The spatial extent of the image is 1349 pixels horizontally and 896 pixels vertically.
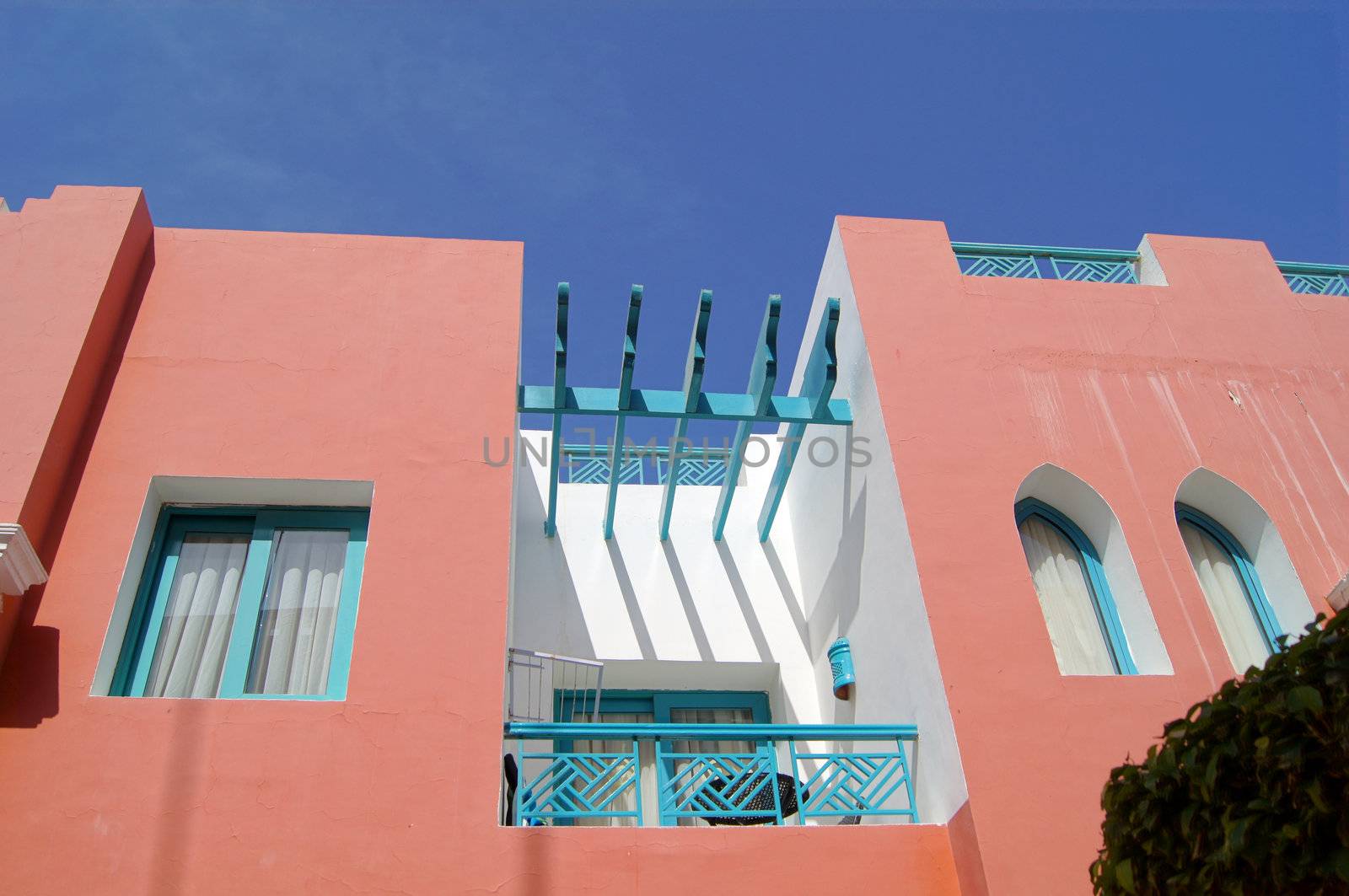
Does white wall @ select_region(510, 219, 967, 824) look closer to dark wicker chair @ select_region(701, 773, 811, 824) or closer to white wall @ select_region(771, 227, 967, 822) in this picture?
white wall @ select_region(771, 227, 967, 822)

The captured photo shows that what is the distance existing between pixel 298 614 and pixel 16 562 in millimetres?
1501

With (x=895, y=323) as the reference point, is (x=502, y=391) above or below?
below

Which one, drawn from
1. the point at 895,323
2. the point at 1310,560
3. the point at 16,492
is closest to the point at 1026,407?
the point at 895,323

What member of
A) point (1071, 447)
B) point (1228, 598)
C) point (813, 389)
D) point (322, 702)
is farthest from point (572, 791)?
point (1228, 598)

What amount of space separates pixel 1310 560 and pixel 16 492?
760 cm

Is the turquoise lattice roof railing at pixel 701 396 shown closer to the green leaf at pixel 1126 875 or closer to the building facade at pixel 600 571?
the building facade at pixel 600 571

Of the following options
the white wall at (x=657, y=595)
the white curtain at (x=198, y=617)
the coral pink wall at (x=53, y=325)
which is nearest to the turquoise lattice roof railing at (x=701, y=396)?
the white wall at (x=657, y=595)

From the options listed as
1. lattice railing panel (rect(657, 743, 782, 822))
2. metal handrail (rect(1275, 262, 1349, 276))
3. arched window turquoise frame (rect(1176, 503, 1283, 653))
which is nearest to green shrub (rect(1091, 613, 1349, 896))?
lattice railing panel (rect(657, 743, 782, 822))

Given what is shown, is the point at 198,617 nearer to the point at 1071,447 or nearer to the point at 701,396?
the point at 701,396

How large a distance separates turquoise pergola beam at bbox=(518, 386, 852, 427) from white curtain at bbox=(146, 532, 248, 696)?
217cm

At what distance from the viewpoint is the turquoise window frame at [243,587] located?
6.36 metres

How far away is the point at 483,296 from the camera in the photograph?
7.89m

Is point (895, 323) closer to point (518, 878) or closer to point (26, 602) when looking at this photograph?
point (518, 878)

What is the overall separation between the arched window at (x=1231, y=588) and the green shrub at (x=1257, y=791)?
3.88 m
